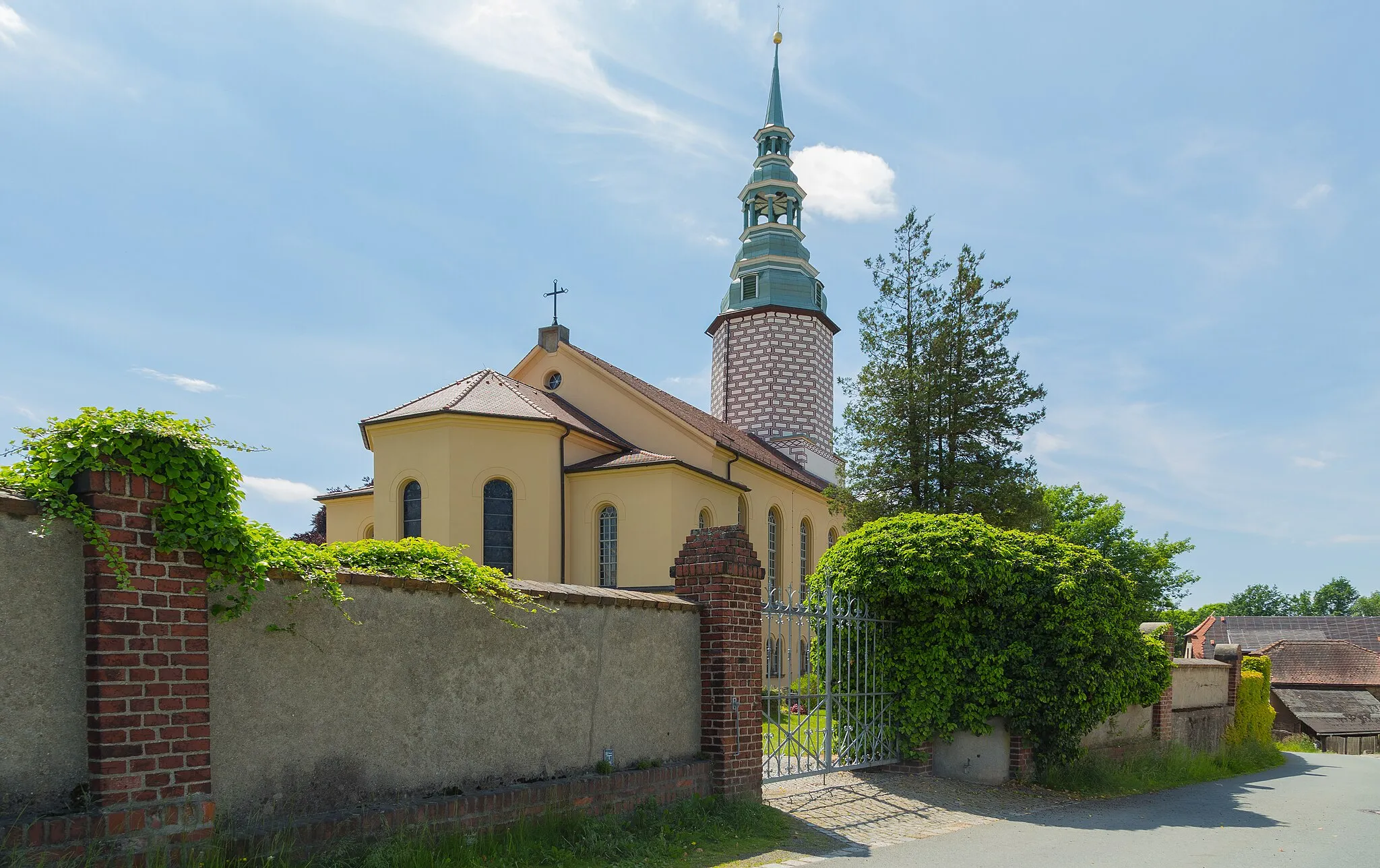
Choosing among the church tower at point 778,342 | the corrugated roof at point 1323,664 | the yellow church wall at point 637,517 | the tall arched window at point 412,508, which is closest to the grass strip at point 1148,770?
the yellow church wall at point 637,517

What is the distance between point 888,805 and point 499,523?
14.4 m

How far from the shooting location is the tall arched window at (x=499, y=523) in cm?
2331

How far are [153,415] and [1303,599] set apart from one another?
137 m

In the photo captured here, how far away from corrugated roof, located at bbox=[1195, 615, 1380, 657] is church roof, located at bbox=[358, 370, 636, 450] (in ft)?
138

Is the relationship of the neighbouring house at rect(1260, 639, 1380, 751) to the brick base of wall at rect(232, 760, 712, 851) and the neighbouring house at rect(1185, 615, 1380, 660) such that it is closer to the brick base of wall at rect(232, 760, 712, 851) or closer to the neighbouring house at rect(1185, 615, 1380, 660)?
the neighbouring house at rect(1185, 615, 1380, 660)

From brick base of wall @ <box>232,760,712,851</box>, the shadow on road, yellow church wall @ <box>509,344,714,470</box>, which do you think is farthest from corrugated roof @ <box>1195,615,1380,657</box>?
brick base of wall @ <box>232,760,712,851</box>

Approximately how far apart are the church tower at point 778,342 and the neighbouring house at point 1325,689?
19.2m

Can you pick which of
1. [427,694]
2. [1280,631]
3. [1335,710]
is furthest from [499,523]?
[1280,631]

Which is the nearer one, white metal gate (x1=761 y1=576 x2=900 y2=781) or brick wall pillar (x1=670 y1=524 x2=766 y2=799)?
brick wall pillar (x1=670 y1=524 x2=766 y2=799)

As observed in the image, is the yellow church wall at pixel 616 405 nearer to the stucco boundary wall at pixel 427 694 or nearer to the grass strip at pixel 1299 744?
the stucco boundary wall at pixel 427 694

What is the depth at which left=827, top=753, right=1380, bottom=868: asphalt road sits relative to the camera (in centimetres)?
864

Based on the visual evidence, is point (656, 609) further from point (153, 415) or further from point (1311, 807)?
point (1311, 807)

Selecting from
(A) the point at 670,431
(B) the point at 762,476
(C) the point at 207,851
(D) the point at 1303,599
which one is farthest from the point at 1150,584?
(D) the point at 1303,599

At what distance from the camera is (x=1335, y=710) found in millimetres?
38656
